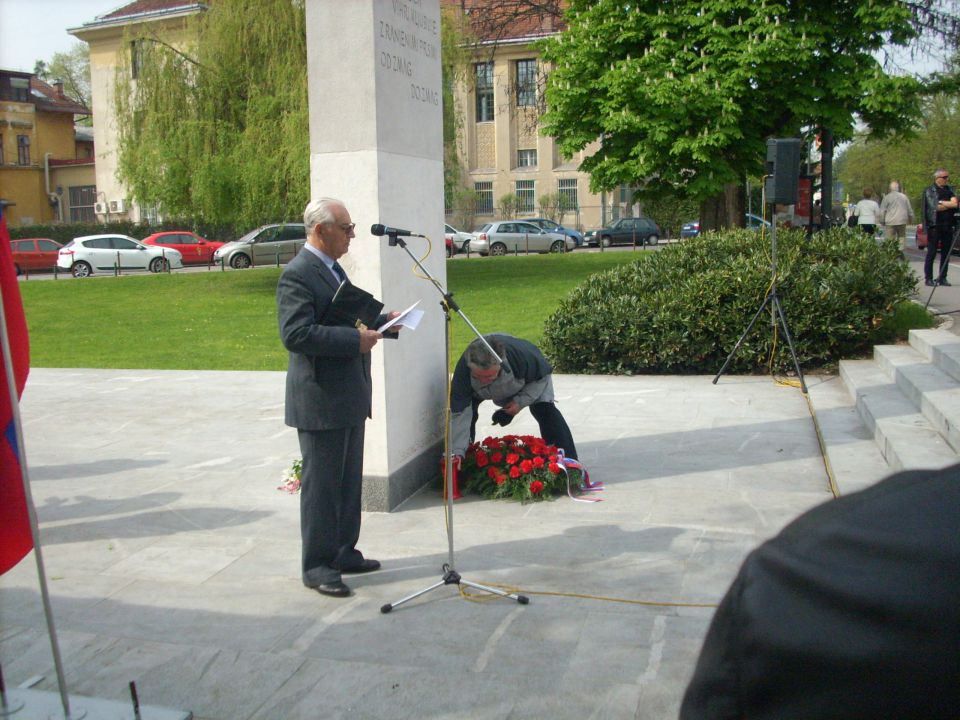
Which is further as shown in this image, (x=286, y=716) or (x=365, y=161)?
(x=365, y=161)

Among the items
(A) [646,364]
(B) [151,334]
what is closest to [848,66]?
(A) [646,364]

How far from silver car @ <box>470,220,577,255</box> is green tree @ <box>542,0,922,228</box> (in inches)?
839

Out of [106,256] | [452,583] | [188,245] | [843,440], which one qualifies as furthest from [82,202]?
[452,583]

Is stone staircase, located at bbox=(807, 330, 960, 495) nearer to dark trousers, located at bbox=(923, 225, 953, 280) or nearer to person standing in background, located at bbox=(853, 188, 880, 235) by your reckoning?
Result: dark trousers, located at bbox=(923, 225, 953, 280)

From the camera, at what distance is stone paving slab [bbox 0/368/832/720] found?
428cm

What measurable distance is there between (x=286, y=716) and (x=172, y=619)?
131 cm

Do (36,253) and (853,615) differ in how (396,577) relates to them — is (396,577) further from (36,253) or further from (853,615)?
(36,253)

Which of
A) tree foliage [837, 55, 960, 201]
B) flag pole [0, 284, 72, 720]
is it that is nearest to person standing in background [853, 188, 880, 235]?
flag pole [0, 284, 72, 720]

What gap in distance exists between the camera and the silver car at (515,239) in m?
44.0

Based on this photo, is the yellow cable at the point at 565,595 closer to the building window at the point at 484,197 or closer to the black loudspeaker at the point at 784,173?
the black loudspeaker at the point at 784,173

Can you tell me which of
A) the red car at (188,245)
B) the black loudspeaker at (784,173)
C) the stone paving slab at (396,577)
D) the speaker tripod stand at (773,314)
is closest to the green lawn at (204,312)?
the stone paving slab at (396,577)

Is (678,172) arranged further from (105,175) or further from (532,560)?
(105,175)

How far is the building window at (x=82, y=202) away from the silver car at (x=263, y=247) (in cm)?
2582

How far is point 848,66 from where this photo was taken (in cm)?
2073
